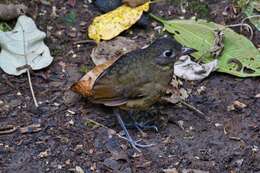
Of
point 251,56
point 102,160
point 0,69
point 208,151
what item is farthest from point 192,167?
point 0,69

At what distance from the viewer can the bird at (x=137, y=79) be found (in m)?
5.16

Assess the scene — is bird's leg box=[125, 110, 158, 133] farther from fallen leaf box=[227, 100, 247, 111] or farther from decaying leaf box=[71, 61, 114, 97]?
fallen leaf box=[227, 100, 247, 111]

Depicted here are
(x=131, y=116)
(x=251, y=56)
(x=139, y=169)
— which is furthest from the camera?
(x=251, y=56)

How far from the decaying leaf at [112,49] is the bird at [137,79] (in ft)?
1.81

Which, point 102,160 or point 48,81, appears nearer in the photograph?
point 102,160

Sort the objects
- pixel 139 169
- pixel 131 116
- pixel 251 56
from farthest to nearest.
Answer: pixel 251 56
pixel 131 116
pixel 139 169

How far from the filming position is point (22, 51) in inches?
229

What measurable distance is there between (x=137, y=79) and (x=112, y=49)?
3.02ft

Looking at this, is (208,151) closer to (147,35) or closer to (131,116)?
(131,116)

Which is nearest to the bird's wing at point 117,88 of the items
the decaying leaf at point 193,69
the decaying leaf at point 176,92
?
the decaying leaf at point 176,92

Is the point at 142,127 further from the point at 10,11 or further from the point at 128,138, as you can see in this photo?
the point at 10,11

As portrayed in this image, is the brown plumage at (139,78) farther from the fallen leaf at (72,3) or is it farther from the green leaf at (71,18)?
the fallen leaf at (72,3)

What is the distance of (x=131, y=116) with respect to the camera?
5484 mm

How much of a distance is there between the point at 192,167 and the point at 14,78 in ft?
5.67
